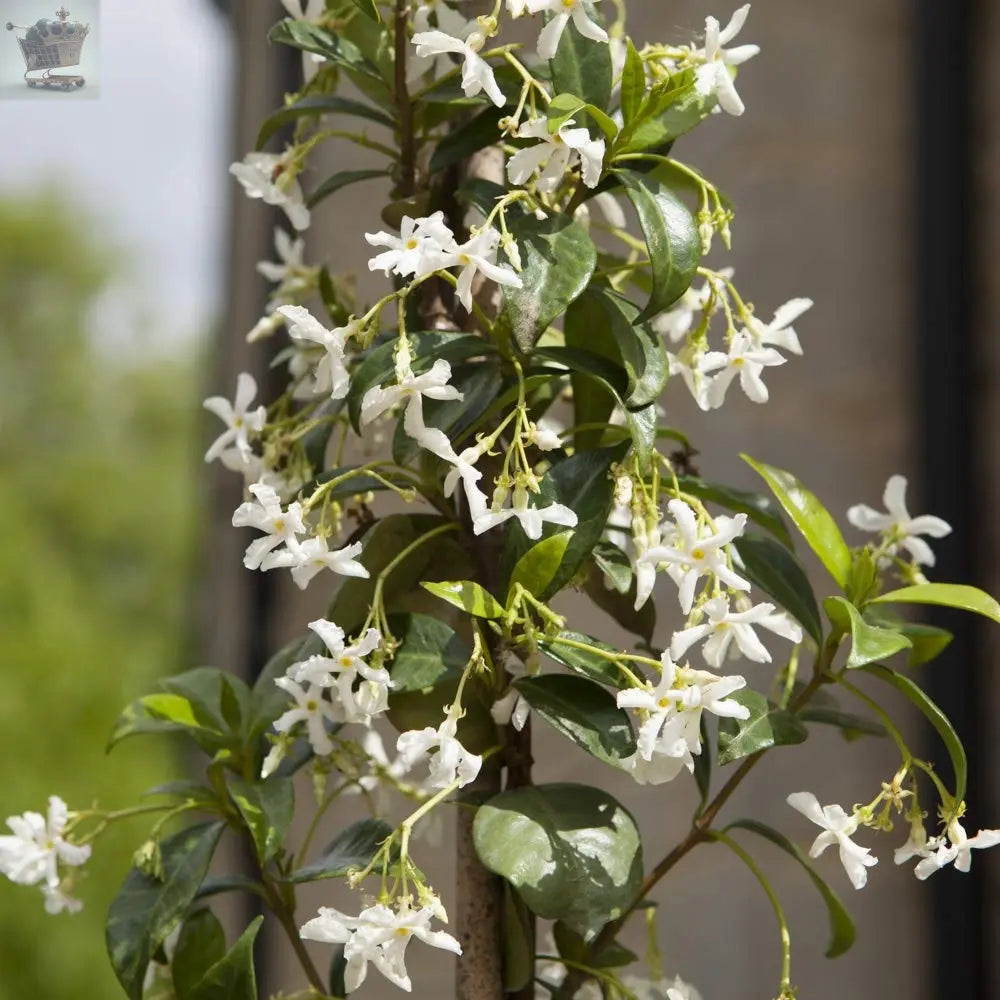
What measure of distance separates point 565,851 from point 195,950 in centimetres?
27

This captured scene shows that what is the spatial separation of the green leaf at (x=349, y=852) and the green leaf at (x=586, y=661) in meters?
0.15

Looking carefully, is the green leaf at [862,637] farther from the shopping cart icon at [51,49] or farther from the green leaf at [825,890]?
the shopping cart icon at [51,49]

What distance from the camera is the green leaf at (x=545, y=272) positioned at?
1.85 feet

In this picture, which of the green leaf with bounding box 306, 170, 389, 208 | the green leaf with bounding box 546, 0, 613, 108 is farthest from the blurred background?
the green leaf with bounding box 546, 0, 613, 108

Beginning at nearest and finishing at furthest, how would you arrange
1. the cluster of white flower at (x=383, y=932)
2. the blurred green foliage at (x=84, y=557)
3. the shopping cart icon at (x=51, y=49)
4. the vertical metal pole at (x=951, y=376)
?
the cluster of white flower at (x=383, y=932)
the shopping cart icon at (x=51, y=49)
the vertical metal pole at (x=951, y=376)
the blurred green foliage at (x=84, y=557)

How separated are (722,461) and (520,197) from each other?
0.64 m

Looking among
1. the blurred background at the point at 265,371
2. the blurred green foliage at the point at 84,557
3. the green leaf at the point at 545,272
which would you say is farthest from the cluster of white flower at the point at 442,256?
the blurred green foliage at the point at 84,557

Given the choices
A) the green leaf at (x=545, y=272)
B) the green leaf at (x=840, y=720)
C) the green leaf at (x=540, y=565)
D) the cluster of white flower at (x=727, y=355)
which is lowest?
the green leaf at (x=840, y=720)

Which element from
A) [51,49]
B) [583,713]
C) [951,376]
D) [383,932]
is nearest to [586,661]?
[583,713]

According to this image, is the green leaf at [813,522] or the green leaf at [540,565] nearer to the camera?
the green leaf at [540,565]

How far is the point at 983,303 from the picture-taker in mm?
1197

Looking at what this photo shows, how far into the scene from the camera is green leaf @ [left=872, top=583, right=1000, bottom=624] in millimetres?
639

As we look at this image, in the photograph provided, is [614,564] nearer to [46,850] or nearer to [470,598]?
[470,598]

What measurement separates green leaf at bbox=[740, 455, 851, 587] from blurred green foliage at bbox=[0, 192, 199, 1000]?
97 centimetres
